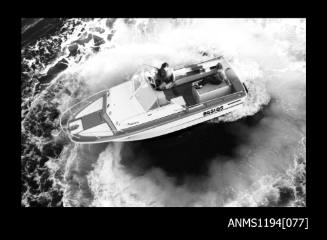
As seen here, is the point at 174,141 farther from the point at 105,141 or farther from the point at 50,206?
the point at 50,206

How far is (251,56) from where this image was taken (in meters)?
29.4

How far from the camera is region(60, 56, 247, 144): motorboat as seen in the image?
2322cm

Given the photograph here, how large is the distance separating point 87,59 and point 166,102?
32.8 ft

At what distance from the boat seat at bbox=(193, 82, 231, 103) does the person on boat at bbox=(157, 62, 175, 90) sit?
1895 millimetres

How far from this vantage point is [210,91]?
24.0 meters

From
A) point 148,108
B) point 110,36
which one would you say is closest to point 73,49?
point 110,36

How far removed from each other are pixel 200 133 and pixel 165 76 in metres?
4.70

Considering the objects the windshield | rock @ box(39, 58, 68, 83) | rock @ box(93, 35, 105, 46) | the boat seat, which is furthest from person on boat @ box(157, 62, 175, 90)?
rock @ box(39, 58, 68, 83)

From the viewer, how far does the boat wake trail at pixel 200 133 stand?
72.9ft

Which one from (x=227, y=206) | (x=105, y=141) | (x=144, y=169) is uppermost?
(x=105, y=141)

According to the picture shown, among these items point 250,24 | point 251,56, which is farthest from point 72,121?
point 250,24

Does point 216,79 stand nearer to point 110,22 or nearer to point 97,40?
point 97,40

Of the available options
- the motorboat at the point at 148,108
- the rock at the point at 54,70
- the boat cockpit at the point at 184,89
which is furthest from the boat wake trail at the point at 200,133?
the boat cockpit at the point at 184,89

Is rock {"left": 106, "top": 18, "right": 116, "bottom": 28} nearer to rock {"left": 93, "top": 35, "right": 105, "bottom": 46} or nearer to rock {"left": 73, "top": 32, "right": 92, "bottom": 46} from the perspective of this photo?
rock {"left": 93, "top": 35, "right": 105, "bottom": 46}
